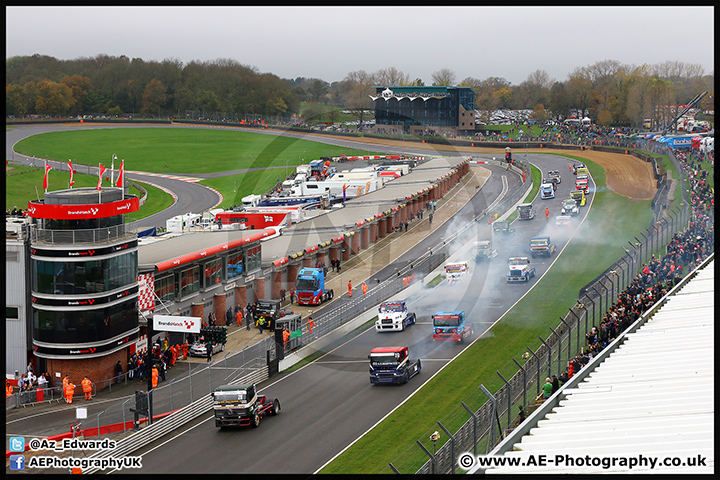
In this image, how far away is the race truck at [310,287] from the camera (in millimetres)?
50156

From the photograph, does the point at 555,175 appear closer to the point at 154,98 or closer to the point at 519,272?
the point at 519,272

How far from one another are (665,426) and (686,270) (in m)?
25.5

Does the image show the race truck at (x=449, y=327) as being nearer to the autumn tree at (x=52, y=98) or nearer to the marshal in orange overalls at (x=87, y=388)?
the marshal in orange overalls at (x=87, y=388)

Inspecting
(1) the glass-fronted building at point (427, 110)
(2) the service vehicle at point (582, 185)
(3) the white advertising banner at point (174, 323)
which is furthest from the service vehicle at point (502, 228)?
(1) the glass-fronted building at point (427, 110)

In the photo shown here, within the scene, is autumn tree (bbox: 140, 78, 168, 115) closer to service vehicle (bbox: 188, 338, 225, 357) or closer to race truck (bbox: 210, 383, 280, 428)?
service vehicle (bbox: 188, 338, 225, 357)

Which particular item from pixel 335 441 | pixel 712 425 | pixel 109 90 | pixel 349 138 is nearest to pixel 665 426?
Answer: pixel 712 425

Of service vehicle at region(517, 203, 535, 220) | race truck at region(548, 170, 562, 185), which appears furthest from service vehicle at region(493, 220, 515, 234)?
race truck at region(548, 170, 562, 185)

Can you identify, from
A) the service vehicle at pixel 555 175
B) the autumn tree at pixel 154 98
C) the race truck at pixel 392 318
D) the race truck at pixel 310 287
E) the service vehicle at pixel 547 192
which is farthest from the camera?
the autumn tree at pixel 154 98

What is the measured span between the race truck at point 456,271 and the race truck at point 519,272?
3067 millimetres

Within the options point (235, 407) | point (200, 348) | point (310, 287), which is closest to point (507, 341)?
point (310, 287)

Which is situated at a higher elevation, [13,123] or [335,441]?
[13,123]

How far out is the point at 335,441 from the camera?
29484mm

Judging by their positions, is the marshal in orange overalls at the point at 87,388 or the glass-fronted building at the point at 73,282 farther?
the glass-fronted building at the point at 73,282

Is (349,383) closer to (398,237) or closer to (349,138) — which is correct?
(398,237)
